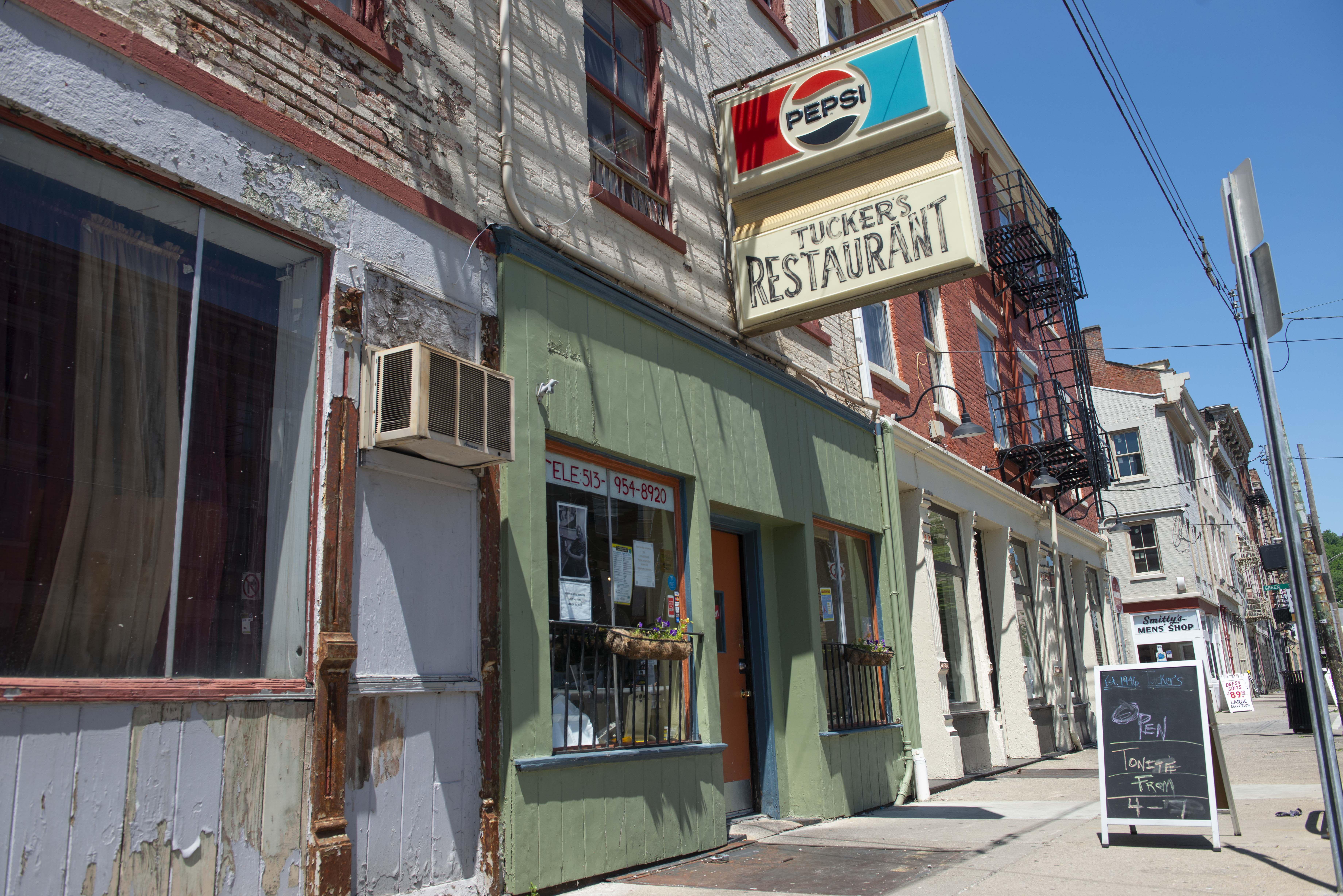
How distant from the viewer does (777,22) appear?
11055 mm

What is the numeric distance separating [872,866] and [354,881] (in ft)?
10.8

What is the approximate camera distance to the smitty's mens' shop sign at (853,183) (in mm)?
7684

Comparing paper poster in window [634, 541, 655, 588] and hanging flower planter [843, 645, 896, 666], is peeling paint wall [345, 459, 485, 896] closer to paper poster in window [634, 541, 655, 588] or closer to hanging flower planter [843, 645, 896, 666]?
paper poster in window [634, 541, 655, 588]

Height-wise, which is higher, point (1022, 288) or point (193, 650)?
point (1022, 288)

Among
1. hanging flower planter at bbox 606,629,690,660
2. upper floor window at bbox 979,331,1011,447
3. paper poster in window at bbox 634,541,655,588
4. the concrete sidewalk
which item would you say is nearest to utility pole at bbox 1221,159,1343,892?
the concrete sidewalk

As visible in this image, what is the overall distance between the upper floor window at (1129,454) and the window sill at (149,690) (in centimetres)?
3674

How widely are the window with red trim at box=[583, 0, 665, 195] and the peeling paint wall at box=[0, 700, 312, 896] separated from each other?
16.1 ft

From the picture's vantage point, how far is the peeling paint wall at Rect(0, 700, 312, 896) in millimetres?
3410

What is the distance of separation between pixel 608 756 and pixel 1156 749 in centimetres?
384

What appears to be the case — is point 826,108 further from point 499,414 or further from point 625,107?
point 499,414

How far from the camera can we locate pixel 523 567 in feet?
18.8

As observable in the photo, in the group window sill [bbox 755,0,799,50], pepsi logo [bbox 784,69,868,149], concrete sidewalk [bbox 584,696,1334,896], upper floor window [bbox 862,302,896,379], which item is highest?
window sill [bbox 755,0,799,50]

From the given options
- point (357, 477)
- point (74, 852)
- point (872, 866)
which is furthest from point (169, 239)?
point (872, 866)

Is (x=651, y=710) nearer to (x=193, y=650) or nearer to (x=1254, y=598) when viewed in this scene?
(x=193, y=650)
